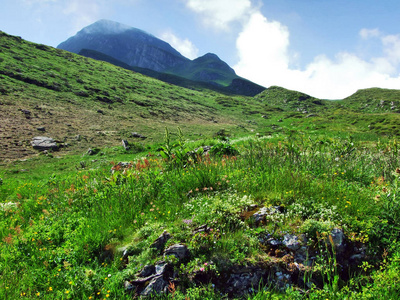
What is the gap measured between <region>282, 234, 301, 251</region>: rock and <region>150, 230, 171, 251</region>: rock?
2.33m

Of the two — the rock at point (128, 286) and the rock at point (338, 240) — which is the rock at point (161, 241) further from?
the rock at point (338, 240)

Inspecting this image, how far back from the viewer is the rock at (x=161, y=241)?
434 centimetres

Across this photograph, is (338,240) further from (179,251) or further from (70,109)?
(70,109)

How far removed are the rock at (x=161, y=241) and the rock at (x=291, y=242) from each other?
2325 mm

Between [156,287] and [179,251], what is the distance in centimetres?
68

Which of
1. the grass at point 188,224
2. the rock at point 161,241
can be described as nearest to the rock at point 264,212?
the grass at point 188,224

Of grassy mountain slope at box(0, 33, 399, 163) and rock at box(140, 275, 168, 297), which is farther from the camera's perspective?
grassy mountain slope at box(0, 33, 399, 163)

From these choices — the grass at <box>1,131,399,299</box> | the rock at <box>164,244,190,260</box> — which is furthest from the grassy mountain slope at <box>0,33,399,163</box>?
the rock at <box>164,244,190,260</box>

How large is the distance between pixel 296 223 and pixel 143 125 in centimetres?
3841

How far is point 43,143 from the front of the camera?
911 inches

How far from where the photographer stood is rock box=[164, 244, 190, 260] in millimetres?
4059

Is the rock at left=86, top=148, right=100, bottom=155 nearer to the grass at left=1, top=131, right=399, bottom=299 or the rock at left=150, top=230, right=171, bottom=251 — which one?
the grass at left=1, top=131, right=399, bottom=299

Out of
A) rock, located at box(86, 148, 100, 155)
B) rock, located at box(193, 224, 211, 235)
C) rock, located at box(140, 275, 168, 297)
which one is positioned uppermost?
rock, located at box(193, 224, 211, 235)

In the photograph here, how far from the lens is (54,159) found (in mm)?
20391
